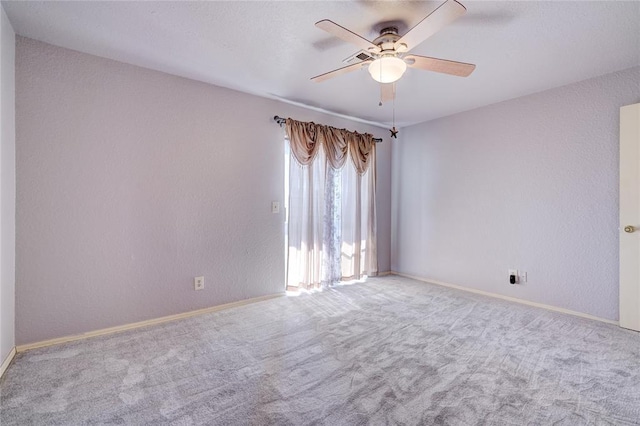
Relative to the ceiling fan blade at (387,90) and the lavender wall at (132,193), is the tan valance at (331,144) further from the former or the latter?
the ceiling fan blade at (387,90)

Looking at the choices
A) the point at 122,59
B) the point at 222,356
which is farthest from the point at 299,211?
the point at 122,59

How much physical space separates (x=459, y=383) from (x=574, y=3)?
2354mm

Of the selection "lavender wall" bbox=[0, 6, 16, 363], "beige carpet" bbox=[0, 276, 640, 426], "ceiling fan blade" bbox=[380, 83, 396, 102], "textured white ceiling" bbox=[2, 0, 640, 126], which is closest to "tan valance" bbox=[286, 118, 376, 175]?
"textured white ceiling" bbox=[2, 0, 640, 126]

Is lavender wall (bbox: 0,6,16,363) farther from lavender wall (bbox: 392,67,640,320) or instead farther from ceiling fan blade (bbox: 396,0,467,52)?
lavender wall (bbox: 392,67,640,320)

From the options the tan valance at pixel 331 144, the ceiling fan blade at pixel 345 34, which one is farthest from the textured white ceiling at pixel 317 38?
the tan valance at pixel 331 144

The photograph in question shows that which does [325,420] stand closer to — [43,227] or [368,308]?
[368,308]

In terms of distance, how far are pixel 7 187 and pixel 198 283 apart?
5.03 ft

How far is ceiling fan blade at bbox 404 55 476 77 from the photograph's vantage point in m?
1.85

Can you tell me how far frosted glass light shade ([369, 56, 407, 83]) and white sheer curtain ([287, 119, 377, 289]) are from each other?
1632mm

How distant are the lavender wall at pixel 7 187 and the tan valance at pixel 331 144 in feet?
7.19

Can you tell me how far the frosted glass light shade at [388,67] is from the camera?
178 centimetres

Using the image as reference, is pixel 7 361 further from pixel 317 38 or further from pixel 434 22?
pixel 434 22

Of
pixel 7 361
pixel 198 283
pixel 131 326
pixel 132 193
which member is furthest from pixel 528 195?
pixel 7 361

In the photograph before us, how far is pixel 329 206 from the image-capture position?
3693 millimetres
